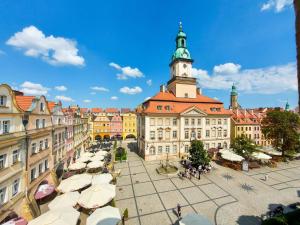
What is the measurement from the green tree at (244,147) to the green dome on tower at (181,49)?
24590mm

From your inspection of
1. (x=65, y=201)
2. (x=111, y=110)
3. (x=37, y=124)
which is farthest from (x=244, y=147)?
(x=111, y=110)

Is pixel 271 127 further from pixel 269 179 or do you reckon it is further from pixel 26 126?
pixel 26 126

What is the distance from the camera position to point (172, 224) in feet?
47.0

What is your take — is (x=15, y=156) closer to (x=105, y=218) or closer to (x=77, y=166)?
(x=105, y=218)

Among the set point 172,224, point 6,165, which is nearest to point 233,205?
point 172,224

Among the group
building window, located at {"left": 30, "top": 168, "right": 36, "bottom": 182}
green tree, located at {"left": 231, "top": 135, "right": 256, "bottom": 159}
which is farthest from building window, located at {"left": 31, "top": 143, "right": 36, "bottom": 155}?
green tree, located at {"left": 231, "top": 135, "right": 256, "bottom": 159}

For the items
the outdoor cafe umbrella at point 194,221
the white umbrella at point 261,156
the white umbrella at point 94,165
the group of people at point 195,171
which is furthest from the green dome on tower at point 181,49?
the outdoor cafe umbrella at point 194,221

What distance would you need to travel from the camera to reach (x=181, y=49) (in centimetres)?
4375

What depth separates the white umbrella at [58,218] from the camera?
11180mm

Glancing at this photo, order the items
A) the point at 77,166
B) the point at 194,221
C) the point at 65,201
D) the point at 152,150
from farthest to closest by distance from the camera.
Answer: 1. the point at 152,150
2. the point at 77,166
3. the point at 65,201
4. the point at 194,221

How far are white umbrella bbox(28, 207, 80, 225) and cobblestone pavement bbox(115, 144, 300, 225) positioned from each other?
525 centimetres

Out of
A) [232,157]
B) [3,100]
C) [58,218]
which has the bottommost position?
[58,218]

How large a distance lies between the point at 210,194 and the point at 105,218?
1315 cm

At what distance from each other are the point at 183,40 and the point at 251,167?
113ft
